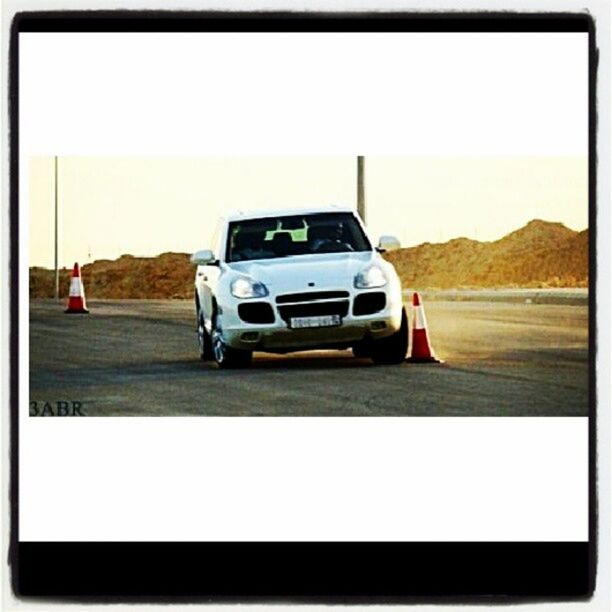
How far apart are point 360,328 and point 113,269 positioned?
115cm

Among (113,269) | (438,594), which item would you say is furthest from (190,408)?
(438,594)

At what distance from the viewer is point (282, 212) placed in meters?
9.80

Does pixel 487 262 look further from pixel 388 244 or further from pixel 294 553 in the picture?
pixel 294 553

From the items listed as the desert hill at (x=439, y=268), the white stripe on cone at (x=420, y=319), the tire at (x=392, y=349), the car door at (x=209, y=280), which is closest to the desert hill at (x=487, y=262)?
the desert hill at (x=439, y=268)

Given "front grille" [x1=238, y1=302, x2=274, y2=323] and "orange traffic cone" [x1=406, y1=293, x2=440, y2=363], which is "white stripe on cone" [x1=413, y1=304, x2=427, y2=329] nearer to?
"orange traffic cone" [x1=406, y1=293, x2=440, y2=363]

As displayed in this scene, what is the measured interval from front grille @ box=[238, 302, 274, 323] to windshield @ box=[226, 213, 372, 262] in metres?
0.24

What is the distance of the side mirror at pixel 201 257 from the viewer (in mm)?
9922

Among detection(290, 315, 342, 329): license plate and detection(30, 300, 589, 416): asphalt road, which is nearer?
detection(30, 300, 589, 416): asphalt road

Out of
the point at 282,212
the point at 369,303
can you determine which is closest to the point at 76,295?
the point at 282,212

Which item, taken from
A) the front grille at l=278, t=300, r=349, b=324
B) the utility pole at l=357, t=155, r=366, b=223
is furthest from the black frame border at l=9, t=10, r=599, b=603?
the front grille at l=278, t=300, r=349, b=324

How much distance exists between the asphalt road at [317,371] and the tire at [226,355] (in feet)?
0.15

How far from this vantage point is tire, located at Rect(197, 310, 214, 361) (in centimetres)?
999

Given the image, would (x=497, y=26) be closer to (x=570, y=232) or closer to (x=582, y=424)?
(x=570, y=232)

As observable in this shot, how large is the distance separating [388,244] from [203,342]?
98 cm
